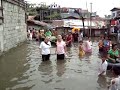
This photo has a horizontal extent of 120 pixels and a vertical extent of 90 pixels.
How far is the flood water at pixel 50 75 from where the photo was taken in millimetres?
10742

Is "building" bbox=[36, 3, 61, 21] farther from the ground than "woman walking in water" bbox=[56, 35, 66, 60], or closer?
farther from the ground

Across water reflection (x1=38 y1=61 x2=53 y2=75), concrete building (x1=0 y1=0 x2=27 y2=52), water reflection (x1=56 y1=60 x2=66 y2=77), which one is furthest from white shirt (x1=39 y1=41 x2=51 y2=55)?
concrete building (x1=0 y1=0 x2=27 y2=52)

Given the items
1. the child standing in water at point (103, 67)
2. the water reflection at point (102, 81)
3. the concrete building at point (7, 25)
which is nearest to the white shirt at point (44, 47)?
the concrete building at point (7, 25)

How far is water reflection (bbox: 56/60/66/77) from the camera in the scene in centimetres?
1327

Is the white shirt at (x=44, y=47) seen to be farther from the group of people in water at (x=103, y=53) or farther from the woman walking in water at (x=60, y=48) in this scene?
the woman walking in water at (x=60, y=48)

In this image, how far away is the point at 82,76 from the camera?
12.7m

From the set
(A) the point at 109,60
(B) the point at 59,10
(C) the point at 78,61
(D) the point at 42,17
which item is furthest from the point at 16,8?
(B) the point at 59,10

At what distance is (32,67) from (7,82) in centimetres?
363

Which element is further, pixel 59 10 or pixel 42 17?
pixel 59 10

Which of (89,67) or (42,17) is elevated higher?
(42,17)

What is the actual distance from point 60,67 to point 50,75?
208 cm

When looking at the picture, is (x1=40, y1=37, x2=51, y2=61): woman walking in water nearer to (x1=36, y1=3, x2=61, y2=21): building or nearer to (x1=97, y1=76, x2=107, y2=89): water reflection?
(x1=97, y1=76, x2=107, y2=89): water reflection

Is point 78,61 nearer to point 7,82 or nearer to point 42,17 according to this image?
point 7,82

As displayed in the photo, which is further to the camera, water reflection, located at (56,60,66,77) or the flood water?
water reflection, located at (56,60,66,77)
